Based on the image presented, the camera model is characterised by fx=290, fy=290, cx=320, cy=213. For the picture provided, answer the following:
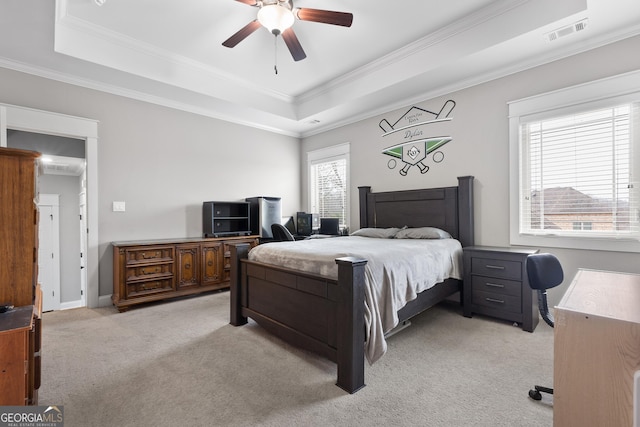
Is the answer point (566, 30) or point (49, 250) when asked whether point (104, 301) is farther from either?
point (566, 30)

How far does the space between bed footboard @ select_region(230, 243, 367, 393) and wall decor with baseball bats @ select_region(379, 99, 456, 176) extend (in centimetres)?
273

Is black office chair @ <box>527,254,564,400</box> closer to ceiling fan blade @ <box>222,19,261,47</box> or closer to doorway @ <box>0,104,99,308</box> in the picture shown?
ceiling fan blade @ <box>222,19,261,47</box>

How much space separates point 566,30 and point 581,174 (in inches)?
54.3

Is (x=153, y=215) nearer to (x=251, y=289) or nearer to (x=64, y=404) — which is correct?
(x=251, y=289)

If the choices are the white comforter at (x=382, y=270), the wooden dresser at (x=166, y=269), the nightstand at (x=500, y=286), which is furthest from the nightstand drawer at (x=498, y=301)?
the wooden dresser at (x=166, y=269)

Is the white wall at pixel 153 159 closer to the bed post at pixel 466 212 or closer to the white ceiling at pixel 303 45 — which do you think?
the white ceiling at pixel 303 45

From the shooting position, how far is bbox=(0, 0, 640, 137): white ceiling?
267 cm

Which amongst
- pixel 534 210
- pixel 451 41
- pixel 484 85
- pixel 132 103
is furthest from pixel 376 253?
→ pixel 132 103

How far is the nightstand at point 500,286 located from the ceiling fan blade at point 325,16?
2.63 metres

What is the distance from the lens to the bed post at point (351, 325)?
186cm

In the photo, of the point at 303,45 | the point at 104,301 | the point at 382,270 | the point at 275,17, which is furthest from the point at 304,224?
the point at 275,17

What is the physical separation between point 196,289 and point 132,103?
8.89ft

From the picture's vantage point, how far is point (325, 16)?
2.44 meters

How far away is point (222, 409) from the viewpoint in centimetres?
171
